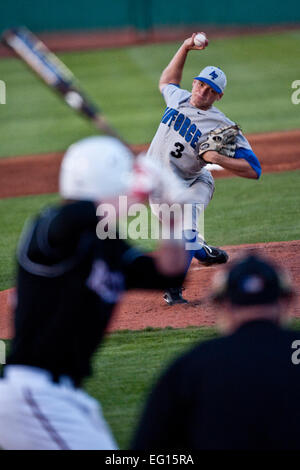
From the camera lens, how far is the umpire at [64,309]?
3.20 m

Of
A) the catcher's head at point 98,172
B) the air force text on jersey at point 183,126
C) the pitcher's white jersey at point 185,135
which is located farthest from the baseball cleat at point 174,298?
the catcher's head at point 98,172

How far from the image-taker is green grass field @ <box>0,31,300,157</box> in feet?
52.6

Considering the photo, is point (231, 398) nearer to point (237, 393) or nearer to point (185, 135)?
point (237, 393)

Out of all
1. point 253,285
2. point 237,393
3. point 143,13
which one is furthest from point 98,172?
point 143,13

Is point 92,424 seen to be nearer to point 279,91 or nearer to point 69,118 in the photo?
point 69,118

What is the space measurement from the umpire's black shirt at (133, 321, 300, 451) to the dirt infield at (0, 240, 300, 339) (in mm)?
3888

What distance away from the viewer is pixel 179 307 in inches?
275

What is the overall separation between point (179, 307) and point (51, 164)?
23.7ft

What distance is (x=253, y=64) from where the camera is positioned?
73.5 feet

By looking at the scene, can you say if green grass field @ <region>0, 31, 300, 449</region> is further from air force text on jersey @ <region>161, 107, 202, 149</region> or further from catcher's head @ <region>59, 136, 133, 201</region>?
catcher's head @ <region>59, 136, 133, 201</region>

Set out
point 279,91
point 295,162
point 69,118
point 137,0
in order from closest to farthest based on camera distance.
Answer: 1. point 295,162
2. point 69,118
3. point 279,91
4. point 137,0

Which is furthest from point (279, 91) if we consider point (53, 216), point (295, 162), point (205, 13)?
point (53, 216)

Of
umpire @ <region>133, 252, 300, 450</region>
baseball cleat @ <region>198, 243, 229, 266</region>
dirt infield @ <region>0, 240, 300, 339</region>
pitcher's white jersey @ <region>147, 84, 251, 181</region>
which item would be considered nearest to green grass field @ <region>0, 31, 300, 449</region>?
dirt infield @ <region>0, 240, 300, 339</region>

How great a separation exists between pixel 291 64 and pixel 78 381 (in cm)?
1975
